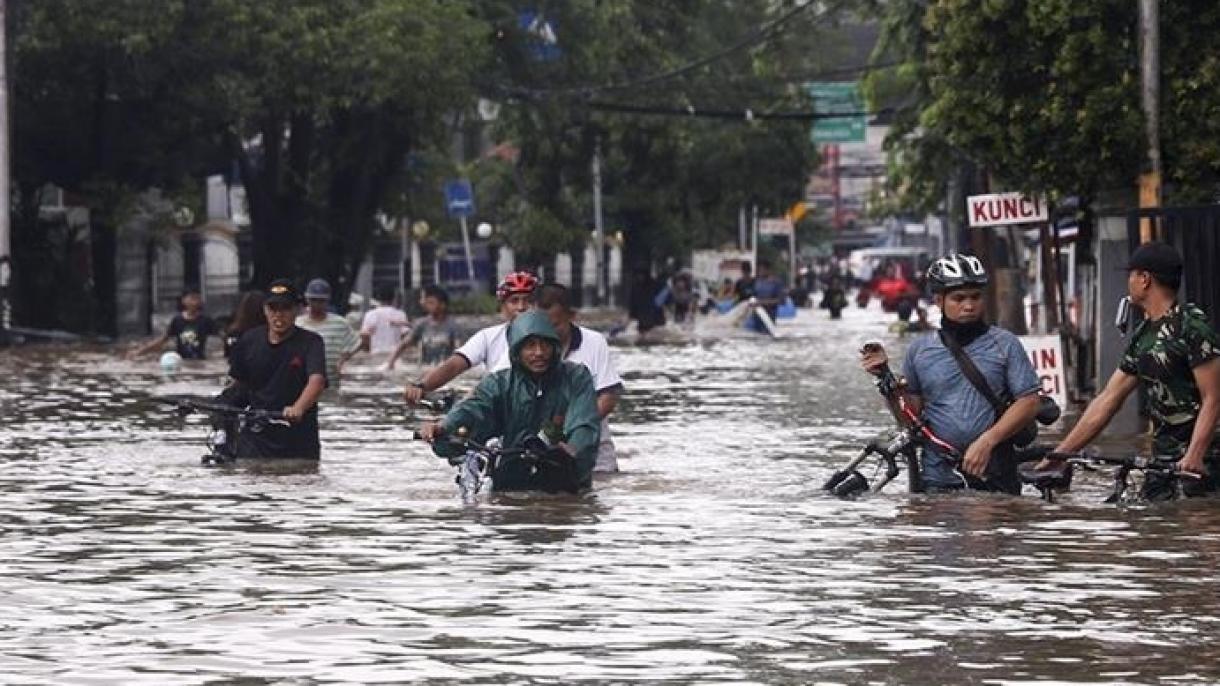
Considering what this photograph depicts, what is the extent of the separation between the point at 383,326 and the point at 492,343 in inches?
765

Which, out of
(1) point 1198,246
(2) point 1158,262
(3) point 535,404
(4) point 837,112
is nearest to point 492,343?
(3) point 535,404

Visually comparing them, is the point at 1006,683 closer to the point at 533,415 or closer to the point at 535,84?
the point at 533,415

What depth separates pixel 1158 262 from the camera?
52.3 feet

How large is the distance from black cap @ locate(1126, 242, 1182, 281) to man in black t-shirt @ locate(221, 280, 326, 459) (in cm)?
636

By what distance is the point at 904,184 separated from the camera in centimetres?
5034

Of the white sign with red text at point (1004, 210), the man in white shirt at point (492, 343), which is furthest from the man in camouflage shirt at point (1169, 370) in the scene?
the white sign with red text at point (1004, 210)

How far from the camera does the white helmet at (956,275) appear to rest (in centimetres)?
1575

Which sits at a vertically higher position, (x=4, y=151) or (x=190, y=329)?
(x=4, y=151)

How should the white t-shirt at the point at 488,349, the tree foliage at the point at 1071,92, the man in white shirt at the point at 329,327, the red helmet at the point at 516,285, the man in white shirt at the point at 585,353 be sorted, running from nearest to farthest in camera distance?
1. the man in white shirt at the point at 585,353
2. the white t-shirt at the point at 488,349
3. the red helmet at the point at 516,285
4. the tree foliage at the point at 1071,92
5. the man in white shirt at the point at 329,327

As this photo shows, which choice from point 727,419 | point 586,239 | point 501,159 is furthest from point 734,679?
point 501,159

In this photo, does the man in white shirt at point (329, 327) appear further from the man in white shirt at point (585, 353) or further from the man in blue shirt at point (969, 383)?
the man in blue shirt at point (969, 383)

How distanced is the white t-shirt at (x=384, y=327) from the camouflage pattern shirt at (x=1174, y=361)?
21514 millimetres

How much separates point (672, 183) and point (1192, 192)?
60.0 metres

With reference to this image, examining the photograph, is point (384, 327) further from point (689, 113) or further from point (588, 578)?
point (689, 113)
